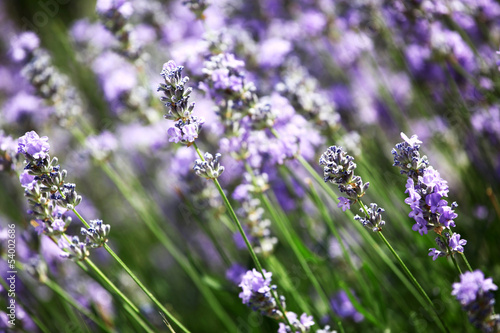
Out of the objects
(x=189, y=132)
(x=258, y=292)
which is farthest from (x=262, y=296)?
(x=189, y=132)

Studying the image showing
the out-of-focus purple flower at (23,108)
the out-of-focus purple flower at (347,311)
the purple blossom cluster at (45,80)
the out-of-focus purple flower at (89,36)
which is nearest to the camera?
the out-of-focus purple flower at (347,311)

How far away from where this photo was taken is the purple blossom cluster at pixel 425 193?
3.78ft

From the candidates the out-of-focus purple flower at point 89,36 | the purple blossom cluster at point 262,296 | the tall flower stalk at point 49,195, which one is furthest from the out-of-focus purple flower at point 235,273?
the out-of-focus purple flower at point 89,36

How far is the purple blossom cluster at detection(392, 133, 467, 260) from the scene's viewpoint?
3.78 feet

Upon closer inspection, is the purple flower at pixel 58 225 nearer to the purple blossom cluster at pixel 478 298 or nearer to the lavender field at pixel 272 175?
the lavender field at pixel 272 175

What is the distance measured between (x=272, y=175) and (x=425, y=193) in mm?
992

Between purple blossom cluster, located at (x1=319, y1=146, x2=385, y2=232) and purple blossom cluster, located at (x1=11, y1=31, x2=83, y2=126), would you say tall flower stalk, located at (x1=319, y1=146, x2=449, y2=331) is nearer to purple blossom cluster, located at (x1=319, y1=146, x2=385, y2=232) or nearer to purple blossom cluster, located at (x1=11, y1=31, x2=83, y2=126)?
purple blossom cluster, located at (x1=319, y1=146, x2=385, y2=232)

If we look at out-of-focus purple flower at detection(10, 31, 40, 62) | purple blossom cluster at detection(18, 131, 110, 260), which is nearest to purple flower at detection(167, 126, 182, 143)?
purple blossom cluster at detection(18, 131, 110, 260)

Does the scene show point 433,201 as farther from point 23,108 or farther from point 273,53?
point 23,108

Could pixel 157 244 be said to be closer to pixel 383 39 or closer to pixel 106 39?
pixel 106 39

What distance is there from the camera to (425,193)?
3.78 feet

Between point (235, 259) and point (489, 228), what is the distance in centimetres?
126

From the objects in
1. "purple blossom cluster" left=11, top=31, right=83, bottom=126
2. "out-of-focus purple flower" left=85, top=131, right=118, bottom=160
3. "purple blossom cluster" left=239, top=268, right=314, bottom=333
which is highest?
"purple blossom cluster" left=11, top=31, right=83, bottom=126

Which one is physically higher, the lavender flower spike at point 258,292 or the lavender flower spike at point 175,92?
the lavender flower spike at point 175,92
